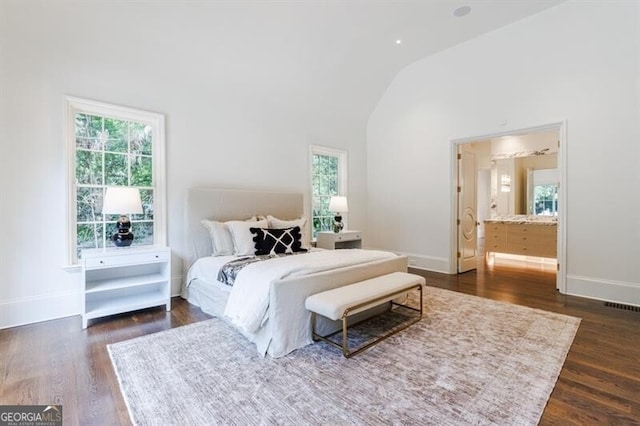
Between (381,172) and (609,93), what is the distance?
343cm

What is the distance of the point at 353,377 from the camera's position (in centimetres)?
206

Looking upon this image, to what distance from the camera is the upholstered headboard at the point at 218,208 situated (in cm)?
388

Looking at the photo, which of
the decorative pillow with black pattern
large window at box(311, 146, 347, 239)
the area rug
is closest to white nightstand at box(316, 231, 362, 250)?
large window at box(311, 146, 347, 239)

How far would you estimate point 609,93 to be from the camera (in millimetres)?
3654

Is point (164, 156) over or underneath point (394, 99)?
underneath

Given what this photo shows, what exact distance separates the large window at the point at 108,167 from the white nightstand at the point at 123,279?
343mm

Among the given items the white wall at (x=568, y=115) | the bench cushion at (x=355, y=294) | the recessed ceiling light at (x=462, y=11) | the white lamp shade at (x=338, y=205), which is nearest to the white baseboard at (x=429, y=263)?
the white wall at (x=568, y=115)

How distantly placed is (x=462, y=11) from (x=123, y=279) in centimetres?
541

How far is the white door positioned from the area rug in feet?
7.76

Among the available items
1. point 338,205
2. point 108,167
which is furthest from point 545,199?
point 108,167

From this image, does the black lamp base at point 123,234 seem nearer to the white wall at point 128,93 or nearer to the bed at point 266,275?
the white wall at point 128,93

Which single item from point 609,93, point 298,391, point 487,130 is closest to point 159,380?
point 298,391

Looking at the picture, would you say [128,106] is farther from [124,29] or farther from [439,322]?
[439,322]
